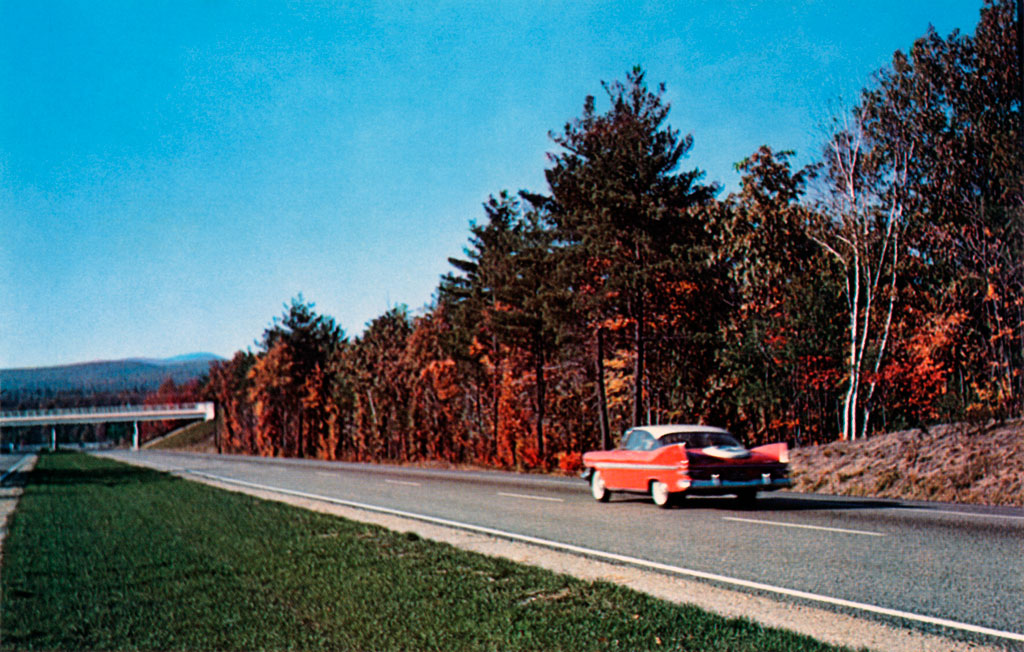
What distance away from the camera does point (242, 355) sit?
109000mm

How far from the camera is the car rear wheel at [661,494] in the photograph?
48.2 ft

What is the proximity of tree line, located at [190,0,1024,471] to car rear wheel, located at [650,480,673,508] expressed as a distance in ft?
25.6

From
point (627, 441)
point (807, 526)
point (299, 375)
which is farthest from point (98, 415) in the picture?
point (807, 526)

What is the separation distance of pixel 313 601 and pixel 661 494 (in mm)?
8626

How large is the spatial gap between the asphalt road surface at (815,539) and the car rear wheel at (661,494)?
20cm

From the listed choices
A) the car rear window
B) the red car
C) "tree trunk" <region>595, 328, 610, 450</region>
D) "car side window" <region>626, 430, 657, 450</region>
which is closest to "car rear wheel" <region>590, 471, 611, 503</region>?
the red car

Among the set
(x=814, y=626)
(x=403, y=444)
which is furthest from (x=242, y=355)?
(x=814, y=626)

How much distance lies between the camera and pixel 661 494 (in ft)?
48.8

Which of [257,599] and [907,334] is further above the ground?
[907,334]

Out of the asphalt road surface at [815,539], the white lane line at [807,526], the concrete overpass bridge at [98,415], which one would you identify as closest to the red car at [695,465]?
the asphalt road surface at [815,539]

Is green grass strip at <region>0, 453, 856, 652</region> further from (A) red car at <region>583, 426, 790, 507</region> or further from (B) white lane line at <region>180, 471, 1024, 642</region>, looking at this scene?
(A) red car at <region>583, 426, 790, 507</region>

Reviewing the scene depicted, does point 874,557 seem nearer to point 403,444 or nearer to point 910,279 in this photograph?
point 910,279

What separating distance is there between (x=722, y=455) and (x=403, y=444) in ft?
154

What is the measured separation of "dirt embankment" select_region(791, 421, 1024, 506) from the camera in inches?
600
